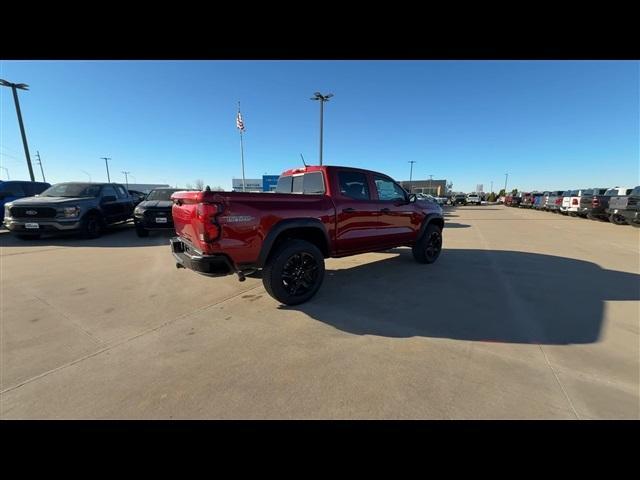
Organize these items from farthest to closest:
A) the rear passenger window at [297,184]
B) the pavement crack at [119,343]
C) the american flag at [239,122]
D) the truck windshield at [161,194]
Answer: the american flag at [239,122] → the truck windshield at [161,194] → the rear passenger window at [297,184] → the pavement crack at [119,343]

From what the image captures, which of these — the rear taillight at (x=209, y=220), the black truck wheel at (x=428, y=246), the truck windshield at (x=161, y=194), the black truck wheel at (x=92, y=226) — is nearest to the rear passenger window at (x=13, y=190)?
the black truck wheel at (x=92, y=226)

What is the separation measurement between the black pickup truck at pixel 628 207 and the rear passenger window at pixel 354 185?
46.8 ft

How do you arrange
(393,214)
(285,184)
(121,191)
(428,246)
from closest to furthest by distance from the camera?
(393,214)
(285,184)
(428,246)
(121,191)

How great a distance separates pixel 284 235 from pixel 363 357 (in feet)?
6.32

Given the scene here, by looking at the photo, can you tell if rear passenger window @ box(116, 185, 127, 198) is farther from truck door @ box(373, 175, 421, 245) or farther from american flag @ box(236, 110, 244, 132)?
american flag @ box(236, 110, 244, 132)

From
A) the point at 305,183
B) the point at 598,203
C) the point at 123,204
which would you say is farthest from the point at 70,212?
the point at 598,203

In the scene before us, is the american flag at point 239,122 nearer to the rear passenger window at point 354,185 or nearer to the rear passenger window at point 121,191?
the rear passenger window at point 121,191

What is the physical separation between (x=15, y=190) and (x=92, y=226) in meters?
4.30

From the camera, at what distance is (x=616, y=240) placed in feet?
31.3

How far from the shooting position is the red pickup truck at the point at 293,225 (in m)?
3.18

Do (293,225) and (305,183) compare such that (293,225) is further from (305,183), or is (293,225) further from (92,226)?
(92,226)

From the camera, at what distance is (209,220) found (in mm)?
3061
